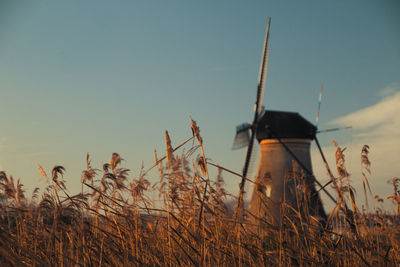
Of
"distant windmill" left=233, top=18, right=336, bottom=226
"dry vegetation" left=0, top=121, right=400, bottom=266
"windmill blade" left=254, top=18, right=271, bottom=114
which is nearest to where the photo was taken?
"dry vegetation" left=0, top=121, right=400, bottom=266

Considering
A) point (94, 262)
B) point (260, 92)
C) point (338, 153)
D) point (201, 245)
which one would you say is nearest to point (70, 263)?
point (94, 262)

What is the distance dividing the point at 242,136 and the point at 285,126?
340 cm

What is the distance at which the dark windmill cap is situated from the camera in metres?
23.5

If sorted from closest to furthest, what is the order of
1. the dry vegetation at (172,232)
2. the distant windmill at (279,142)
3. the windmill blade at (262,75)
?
1. the dry vegetation at (172,232)
2. the distant windmill at (279,142)
3. the windmill blade at (262,75)

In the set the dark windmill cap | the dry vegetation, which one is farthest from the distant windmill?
the dry vegetation

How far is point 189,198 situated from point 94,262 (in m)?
1.02

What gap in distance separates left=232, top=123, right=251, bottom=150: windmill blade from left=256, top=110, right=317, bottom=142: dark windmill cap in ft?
5.01

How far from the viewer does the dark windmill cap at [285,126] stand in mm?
23531

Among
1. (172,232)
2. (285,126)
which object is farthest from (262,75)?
(172,232)

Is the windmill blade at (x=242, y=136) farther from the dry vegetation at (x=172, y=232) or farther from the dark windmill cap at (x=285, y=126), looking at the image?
the dry vegetation at (x=172, y=232)

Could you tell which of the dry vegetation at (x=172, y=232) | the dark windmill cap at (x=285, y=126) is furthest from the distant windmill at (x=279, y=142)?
the dry vegetation at (x=172, y=232)

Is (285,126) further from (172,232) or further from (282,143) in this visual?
(172,232)

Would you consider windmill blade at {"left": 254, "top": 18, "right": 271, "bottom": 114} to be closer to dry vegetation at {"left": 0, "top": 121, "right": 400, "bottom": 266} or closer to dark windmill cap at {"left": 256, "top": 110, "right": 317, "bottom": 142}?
dark windmill cap at {"left": 256, "top": 110, "right": 317, "bottom": 142}

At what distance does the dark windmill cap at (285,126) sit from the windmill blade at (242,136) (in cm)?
153
